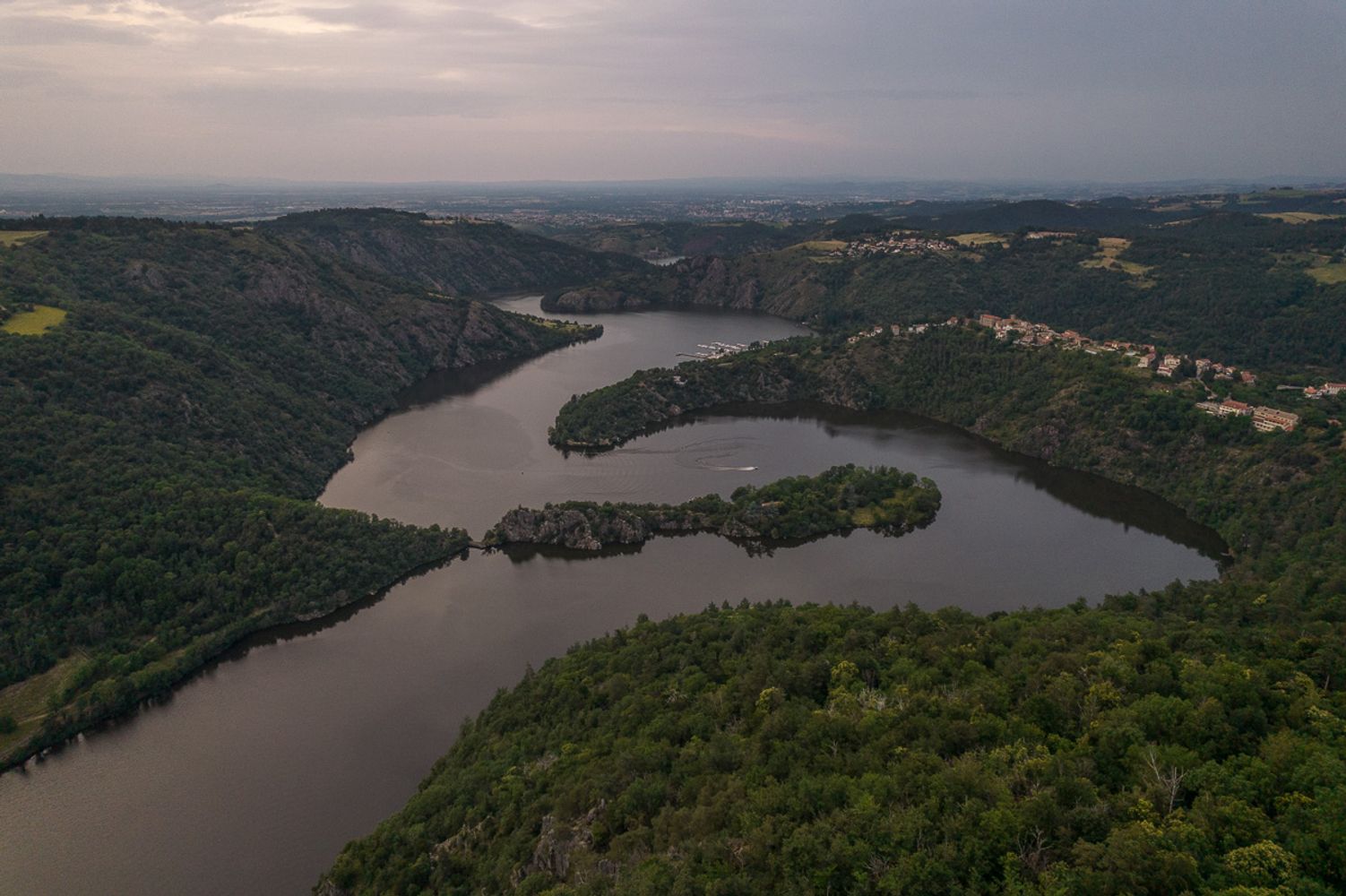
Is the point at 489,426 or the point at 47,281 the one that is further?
the point at 489,426

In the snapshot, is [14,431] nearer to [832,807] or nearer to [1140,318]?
[832,807]

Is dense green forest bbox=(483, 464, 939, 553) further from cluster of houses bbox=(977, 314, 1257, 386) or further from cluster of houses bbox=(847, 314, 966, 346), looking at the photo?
cluster of houses bbox=(847, 314, 966, 346)

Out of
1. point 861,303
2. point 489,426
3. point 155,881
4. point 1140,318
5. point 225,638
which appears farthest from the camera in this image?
point 861,303

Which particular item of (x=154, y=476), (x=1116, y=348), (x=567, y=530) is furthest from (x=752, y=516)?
(x=1116, y=348)

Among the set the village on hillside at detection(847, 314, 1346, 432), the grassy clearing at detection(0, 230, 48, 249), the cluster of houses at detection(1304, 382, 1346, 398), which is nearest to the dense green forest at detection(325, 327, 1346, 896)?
the village on hillside at detection(847, 314, 1346, 432)

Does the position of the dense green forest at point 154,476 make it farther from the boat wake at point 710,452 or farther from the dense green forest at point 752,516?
the boat wake at point 710,452

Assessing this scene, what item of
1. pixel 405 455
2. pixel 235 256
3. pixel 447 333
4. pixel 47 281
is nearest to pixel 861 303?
pixel 447 333
